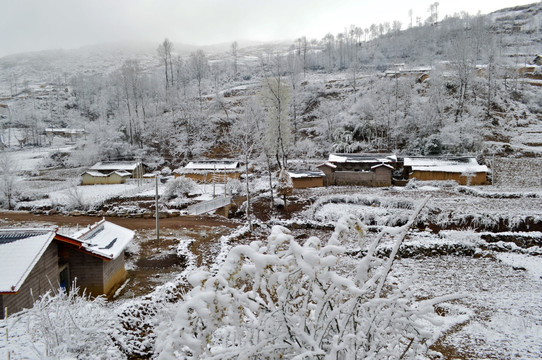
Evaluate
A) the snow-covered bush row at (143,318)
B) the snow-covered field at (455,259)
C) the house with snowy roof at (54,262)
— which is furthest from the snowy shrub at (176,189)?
the snow-covered bush row at (143,318)

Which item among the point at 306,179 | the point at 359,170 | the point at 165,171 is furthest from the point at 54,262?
the point at 165,171

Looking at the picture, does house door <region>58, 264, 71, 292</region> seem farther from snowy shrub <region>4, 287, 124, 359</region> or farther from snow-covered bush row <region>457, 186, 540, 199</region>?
snow-covered bush row <region>457, 186, 540, 199</region>

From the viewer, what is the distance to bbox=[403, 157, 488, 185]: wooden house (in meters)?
32.3

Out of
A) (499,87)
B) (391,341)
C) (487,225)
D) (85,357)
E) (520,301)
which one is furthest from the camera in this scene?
(499,87)

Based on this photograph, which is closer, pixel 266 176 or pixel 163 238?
pixel 163 238

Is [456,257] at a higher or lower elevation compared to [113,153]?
lower

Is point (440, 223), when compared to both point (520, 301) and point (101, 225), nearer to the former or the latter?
point (520, 301)

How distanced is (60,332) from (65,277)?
25.1 ft

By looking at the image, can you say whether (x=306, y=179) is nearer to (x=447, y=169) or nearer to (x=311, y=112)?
(x=447, y=169)

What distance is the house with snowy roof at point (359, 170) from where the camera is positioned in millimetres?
34812

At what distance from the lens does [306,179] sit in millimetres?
34281

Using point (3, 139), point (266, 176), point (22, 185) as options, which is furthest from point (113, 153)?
point (3, 139)

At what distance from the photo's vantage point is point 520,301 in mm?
11750

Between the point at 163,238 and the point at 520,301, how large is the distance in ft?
58.8
